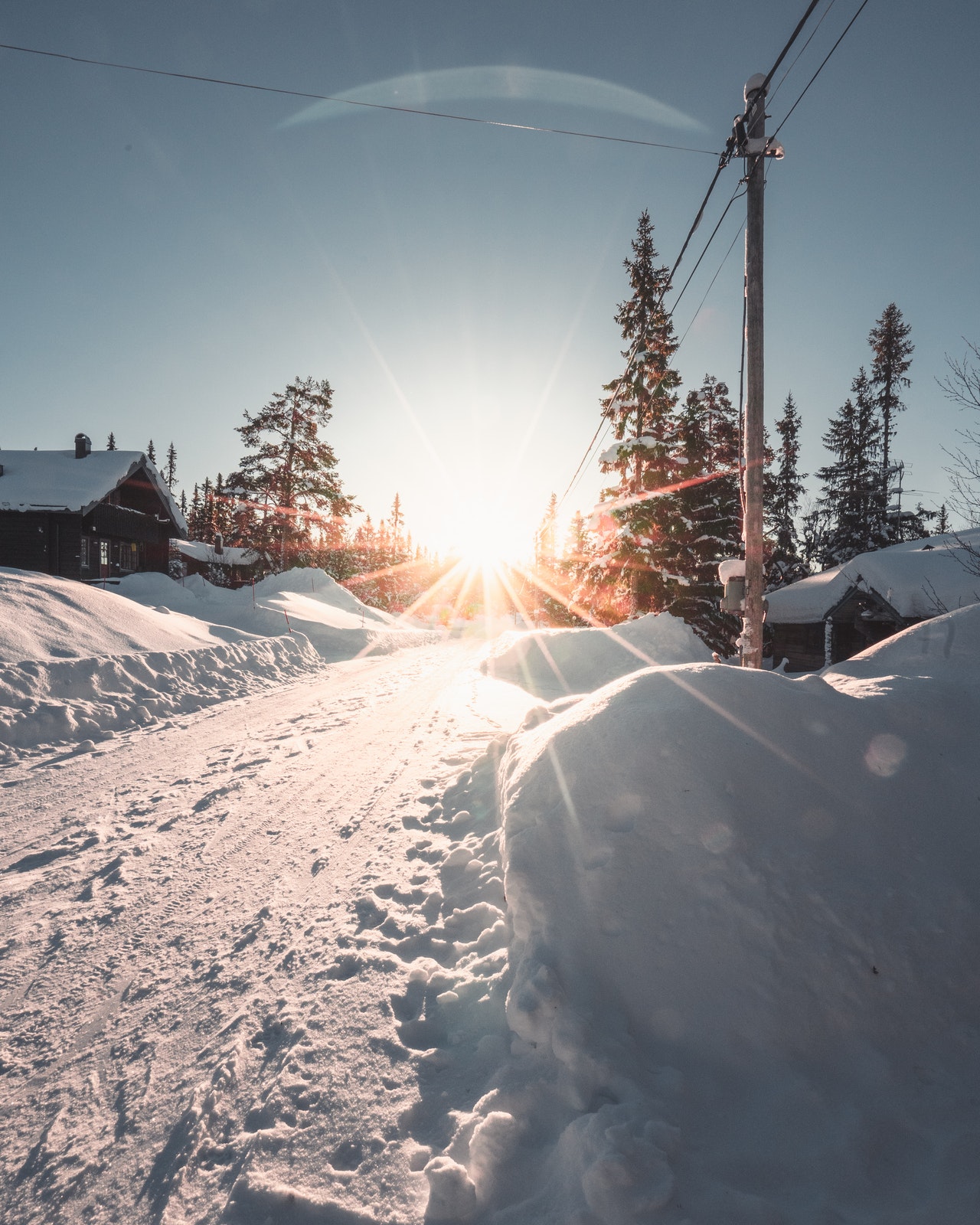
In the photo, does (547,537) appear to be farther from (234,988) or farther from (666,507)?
(234,988)

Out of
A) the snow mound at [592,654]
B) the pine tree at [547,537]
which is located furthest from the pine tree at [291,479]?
the pine tree at [547,537]

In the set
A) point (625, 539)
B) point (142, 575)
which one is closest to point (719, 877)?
point (625, 539)

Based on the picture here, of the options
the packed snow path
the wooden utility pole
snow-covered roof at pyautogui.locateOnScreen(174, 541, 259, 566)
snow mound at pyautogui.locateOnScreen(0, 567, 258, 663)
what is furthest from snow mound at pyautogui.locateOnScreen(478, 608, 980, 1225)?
snow-covered roof at pyautogui.locateOnScreen(174, 541, 259, 566)

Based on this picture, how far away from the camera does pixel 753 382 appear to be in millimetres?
6805

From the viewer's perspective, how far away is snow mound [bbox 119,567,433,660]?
17.9 metres

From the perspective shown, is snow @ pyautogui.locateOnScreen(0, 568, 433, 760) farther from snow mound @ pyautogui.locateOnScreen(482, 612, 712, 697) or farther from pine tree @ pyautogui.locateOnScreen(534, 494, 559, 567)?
pine tree @ pyautogui.locateOnScreen(534, 494, 559, 567)

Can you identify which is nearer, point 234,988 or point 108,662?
point 234,988

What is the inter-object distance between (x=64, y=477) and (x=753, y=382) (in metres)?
27.2

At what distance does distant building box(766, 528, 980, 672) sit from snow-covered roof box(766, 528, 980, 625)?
19mm

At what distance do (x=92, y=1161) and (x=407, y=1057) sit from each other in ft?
3.81

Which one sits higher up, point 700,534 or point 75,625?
point 700,534

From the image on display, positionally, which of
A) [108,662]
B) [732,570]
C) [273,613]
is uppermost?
[732,570]

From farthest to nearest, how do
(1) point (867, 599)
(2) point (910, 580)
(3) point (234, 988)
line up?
(1) point (867, 599)
(2) point (910, 580)
(3) point (234, 988)

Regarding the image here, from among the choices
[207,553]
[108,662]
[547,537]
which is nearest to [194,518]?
[207,553]
